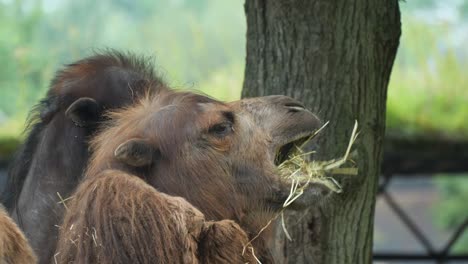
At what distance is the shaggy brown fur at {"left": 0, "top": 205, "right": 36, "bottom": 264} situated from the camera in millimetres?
3363

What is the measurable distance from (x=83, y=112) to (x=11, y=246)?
2714 mm

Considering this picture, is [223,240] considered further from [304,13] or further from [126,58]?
[126,58]

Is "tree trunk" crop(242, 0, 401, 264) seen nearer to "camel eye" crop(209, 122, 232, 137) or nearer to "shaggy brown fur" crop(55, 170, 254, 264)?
"camel eye" crop(209, 122, 232, 137)

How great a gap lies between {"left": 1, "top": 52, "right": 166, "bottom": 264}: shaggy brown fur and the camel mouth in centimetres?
101

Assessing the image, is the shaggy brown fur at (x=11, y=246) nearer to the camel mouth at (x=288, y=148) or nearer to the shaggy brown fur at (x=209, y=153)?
the shaggy brown fur at (x=209, y=153)

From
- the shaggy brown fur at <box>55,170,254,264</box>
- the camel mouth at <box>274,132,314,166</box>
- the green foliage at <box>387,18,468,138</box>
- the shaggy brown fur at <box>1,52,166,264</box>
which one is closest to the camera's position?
the shaggy brown fur at <box>55,170,254,264</box>

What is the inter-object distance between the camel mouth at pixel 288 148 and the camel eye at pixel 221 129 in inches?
12.4

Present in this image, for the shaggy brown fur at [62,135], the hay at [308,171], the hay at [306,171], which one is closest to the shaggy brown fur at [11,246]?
the hay at [306,171]

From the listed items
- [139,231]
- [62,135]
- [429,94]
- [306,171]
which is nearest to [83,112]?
[62,135]

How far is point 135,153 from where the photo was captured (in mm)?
4723

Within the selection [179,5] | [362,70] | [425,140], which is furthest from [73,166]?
[179,5]

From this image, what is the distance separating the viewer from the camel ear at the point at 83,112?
6.04 m

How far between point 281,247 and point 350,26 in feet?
4.48

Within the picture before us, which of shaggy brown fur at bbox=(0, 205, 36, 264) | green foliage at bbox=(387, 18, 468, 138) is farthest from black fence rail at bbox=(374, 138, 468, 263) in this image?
shaggy brown fur at bbox=(0, 205, 36, 264)
